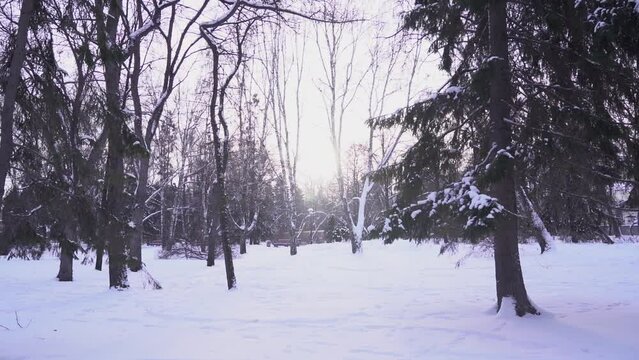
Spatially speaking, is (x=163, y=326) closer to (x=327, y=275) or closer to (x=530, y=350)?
(x=530, y=350)

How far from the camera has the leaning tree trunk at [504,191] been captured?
23.4ft

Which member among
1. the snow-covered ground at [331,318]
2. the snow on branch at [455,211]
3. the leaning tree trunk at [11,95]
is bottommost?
the snow-covered ground at [331,318]

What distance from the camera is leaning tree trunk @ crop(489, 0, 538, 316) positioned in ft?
23.4

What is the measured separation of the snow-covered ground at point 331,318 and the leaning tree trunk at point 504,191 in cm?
40

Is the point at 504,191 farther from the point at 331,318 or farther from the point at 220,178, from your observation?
the point at 220,178

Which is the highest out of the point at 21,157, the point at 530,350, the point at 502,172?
the point at 21,157

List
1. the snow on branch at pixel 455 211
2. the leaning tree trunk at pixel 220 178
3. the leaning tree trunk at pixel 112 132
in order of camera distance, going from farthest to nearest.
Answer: the leaning tree trunk at pixel 220 178 → the snow on branch at pixel 455 211 → the leaning tree trunk at pixel 112 132

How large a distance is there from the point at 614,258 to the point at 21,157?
16.8 m

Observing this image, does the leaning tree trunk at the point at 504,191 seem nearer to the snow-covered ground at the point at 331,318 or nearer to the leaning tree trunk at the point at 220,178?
the snow-covered ground at the point at 331,318

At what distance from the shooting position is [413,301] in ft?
31.8

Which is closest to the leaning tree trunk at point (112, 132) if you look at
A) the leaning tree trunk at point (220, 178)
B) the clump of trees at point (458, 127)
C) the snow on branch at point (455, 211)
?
the clump of trees at point (458, 127)

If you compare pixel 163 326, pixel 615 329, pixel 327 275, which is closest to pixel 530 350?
pixel 615 329

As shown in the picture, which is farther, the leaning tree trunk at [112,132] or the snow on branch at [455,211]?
the snow on branch at [455,211]

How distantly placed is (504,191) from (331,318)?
3.47 metres
